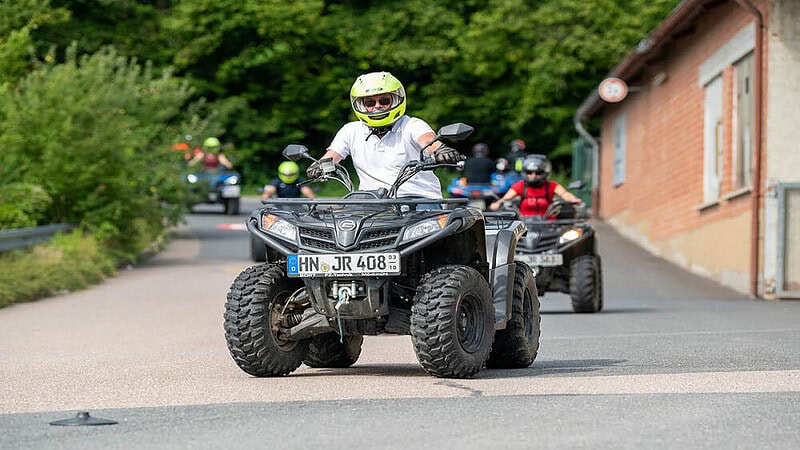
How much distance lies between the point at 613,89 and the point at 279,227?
951 inches

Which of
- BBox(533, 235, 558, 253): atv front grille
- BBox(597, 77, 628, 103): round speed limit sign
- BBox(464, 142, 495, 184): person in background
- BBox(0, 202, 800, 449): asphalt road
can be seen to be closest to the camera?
BBox(0, 202, 800, 449): asphalt road

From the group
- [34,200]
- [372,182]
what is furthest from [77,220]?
[372,182]

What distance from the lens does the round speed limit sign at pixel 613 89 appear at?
33062mm

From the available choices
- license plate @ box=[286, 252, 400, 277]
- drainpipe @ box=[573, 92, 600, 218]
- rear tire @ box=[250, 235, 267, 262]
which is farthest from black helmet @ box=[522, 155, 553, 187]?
drainpipe @ box=[573, 92, 600, 218]

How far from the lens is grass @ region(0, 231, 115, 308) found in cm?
1877

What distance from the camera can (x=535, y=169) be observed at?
60.7ft

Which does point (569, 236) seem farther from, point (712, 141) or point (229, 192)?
point (229, 192)

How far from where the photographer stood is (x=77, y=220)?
2573 centimetres

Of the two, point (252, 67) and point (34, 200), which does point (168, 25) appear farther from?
point (34, 200)

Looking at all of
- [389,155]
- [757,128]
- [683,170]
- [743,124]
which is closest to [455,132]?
[389,155]

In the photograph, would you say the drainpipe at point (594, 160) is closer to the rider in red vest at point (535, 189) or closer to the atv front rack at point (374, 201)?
the rider in red vest at point (535, 189)

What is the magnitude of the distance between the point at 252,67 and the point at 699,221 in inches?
1315

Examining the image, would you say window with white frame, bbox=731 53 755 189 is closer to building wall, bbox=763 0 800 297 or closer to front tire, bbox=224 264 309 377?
building wall, bbox=763 0 800 297

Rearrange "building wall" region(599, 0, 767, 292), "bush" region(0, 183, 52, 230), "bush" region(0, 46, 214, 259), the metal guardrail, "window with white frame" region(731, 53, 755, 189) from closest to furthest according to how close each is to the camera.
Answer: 1. the metal guardrail
2. "bush" region(0, 183, 52, 230)
3. "window with white frame" region(731, 53, 755, 189)
4. "building wall" region(599, 0, 767, 292)
5. "bush" region(0, 46, 214, 259)
